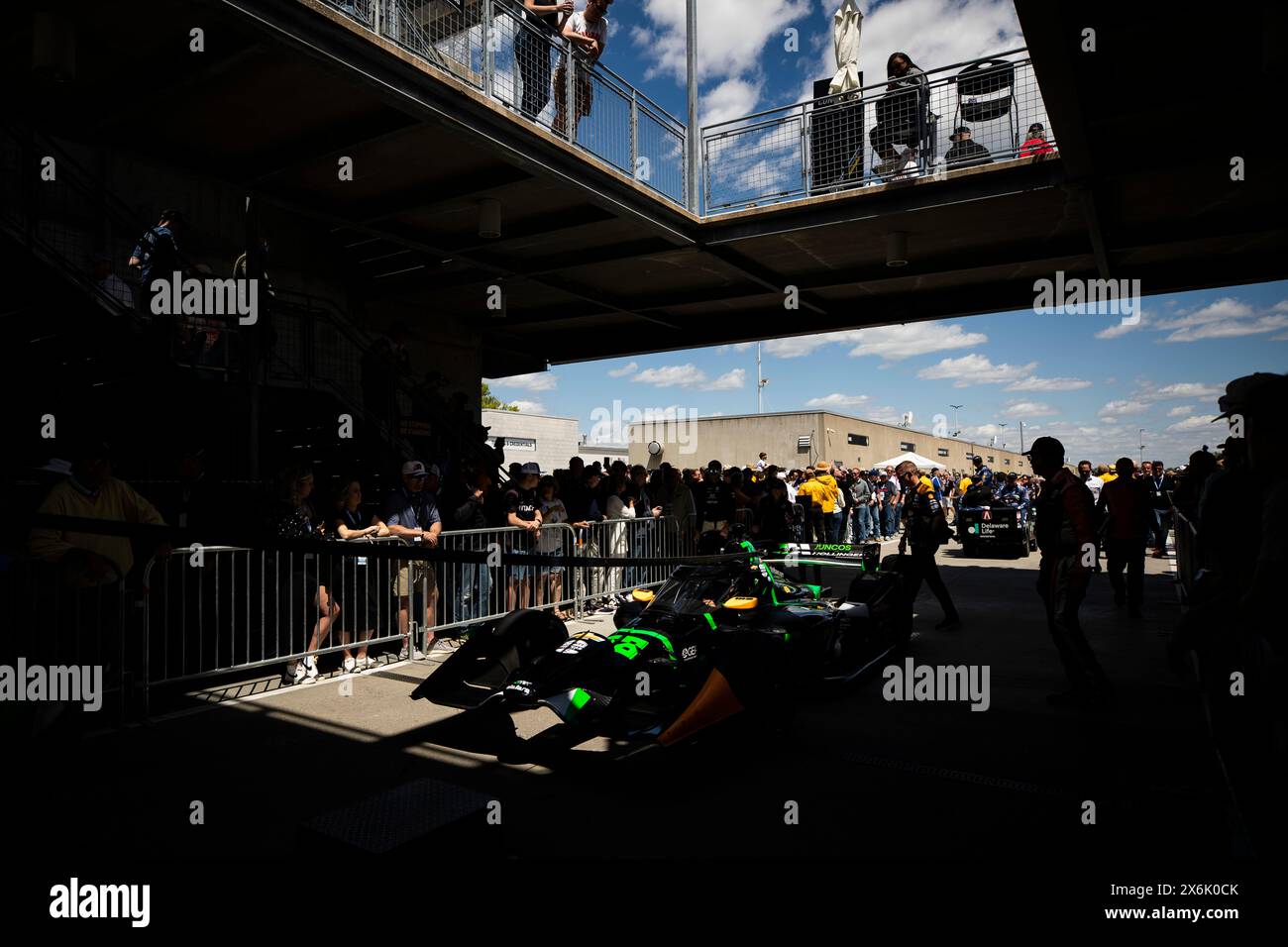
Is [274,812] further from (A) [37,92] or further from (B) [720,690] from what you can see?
(A) [37,92]

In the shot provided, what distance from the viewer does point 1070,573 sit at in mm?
5676

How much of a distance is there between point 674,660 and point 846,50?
981 centimetres

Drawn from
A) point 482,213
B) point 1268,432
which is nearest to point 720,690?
point 1268,432

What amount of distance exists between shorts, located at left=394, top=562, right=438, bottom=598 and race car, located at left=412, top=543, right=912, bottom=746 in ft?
7.17

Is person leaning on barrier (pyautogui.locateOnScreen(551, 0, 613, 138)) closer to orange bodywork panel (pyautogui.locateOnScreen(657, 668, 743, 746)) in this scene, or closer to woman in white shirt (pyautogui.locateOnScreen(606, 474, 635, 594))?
woman in white shirt (pyautogui.locateOnScreen(606, 474, 635, 594))

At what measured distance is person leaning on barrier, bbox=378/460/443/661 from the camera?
24.2ft

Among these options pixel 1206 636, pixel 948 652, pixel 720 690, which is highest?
pixel 1206 636

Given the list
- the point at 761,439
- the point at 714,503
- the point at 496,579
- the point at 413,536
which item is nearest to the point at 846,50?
the point at 714,503

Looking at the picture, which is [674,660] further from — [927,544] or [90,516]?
[927,544]

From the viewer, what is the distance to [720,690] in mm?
4398

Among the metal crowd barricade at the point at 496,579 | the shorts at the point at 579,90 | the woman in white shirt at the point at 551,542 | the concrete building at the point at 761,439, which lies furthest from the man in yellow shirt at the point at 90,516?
the concrete building at the point at 761,439

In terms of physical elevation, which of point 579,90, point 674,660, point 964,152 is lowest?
point 674,660

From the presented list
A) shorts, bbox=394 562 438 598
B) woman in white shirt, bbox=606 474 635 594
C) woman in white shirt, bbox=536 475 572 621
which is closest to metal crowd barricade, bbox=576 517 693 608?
woman in white shirt, bbox=606 474 635 594
